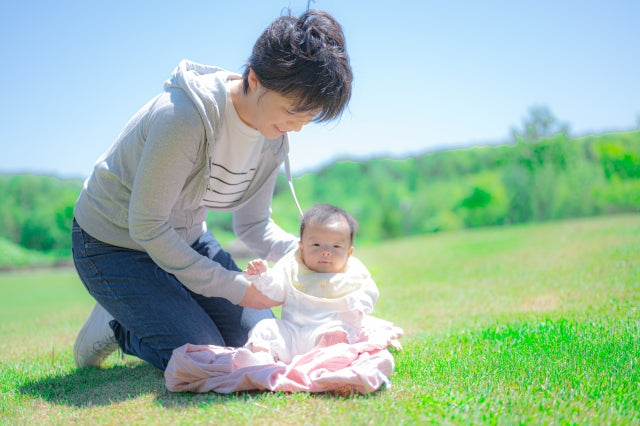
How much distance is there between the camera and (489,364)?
9.31 feet

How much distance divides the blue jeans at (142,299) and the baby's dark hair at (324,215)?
2.53ft

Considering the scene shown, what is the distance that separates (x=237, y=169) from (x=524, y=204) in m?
14.3

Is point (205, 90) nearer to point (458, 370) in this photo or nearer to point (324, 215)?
point (324, 215)

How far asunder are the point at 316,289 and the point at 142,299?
908 millimetres

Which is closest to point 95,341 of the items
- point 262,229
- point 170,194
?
point 262,229

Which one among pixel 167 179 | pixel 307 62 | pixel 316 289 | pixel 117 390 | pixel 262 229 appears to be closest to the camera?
pixel 307 62

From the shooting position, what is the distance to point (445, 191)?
16.1 m

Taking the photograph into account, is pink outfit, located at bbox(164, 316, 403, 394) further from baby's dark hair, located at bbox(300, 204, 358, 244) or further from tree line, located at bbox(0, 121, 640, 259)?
tree line, located at bbox(0, 121, 640, 259)

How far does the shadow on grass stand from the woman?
15cm

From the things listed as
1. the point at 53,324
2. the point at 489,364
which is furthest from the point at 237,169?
the point at 53,324

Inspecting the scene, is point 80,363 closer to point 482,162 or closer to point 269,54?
point 269,54

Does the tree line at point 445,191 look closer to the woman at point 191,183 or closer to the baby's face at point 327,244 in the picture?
the woman at point 191,183

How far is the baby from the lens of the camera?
9.27ft

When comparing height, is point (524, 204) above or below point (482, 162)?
below
